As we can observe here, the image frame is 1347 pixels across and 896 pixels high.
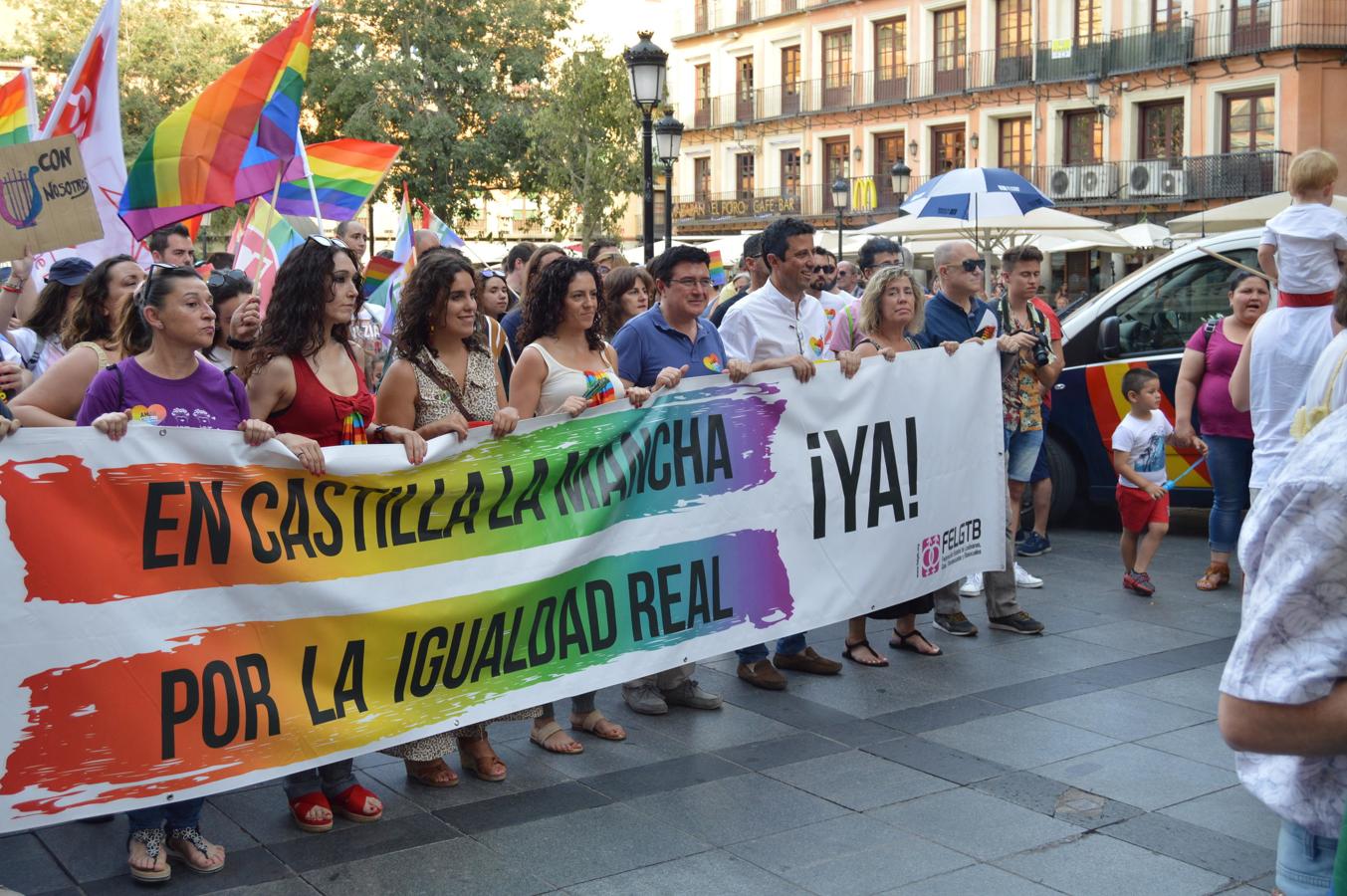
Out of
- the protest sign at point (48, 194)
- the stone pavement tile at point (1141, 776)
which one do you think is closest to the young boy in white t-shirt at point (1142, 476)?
the stone pavement tile at point (1141, 776)

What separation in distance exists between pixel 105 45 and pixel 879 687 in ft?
16.9

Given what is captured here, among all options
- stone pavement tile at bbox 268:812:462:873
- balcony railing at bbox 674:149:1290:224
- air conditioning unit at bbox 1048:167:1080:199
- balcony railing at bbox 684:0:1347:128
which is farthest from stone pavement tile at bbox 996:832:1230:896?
air conditioning unit at bbox 1048:167:1080:199

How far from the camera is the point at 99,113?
7523 millimetres

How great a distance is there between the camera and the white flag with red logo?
7.45 meters

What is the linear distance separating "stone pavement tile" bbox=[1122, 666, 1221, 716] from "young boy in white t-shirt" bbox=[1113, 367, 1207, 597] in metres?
1.70

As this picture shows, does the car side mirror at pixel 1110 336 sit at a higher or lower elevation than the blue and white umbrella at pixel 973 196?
lower

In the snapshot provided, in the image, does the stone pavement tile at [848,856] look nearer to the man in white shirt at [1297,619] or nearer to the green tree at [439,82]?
the man in white shirt at [1297,619]

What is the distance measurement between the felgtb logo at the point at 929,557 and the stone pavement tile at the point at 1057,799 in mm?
1661

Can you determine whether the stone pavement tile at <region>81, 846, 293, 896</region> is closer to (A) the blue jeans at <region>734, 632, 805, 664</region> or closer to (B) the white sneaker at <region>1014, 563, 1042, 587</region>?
(A) the blue jeans at <region>734, 632, 805, 664</region>

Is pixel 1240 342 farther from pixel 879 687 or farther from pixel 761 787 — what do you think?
pixel 761 787

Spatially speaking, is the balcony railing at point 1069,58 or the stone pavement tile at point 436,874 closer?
the stone pavement tile at point 436,874

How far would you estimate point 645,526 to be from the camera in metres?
5.51

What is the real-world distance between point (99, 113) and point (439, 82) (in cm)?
2966

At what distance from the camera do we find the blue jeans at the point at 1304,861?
91.2 inches
